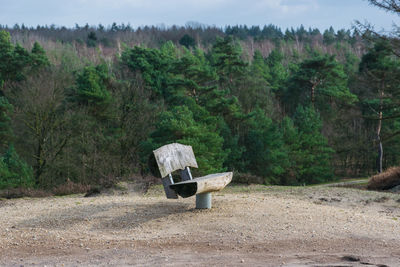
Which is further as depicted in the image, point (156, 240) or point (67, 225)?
point (67, 225)

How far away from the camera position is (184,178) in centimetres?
872

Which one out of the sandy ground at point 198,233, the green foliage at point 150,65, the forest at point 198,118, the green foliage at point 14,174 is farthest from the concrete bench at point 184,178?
the green foliage at point 150,65

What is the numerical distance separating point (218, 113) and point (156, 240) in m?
27.7

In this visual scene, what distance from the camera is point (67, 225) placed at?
287 inches

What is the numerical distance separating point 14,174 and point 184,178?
12.8 metres

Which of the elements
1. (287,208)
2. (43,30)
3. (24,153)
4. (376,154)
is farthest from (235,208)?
(43,30)

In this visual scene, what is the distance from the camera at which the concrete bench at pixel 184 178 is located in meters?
7.22

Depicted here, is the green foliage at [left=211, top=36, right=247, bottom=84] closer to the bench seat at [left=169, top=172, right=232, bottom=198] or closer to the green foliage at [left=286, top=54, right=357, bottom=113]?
the green foliage at [left=286, top=54, right=357, bottom=113]

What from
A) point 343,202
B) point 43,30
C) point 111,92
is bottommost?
point 343,202

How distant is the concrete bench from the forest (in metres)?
5.27

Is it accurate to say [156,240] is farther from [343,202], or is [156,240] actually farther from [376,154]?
[376,154]

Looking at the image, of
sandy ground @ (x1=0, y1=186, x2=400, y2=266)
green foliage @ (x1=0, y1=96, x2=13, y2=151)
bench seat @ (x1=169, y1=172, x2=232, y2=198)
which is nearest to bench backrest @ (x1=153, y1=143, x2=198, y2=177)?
bench seat @ (x1=169, y1=172, x2=232, y2=198)

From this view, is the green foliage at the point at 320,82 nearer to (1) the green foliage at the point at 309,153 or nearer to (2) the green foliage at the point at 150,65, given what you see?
(1) the green foliage at the point at 309,153

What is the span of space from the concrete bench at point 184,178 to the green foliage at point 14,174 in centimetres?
1167
